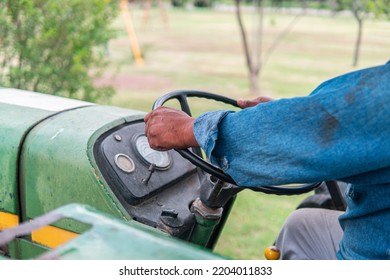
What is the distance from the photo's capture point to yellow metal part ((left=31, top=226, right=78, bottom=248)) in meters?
1.79

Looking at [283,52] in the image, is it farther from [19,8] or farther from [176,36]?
[19,8]

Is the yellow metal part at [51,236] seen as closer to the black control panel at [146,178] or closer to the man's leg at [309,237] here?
the black control panel at [146,178]

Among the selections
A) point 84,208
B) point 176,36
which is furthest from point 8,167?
point 176,36

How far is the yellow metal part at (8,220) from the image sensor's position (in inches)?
74.2

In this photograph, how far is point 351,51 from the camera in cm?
1795

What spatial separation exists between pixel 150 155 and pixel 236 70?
1203cm

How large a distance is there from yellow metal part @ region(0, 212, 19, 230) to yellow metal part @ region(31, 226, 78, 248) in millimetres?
104

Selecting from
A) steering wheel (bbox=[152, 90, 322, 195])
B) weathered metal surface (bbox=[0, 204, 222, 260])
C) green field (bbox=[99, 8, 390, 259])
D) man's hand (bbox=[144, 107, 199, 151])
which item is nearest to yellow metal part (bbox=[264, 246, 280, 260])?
steering wheel (bbox=[152, 90, 322, 195])

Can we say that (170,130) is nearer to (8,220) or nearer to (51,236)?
(51,236)

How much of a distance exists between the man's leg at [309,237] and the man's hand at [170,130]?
25.6 inches

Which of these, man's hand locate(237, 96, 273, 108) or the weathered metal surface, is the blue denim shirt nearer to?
the weathered metal surface

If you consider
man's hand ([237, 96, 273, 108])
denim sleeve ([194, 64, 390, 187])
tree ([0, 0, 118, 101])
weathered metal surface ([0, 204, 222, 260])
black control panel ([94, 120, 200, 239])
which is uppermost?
denim sleeve ([194, 64, 390, 187])

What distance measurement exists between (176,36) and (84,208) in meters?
21.3

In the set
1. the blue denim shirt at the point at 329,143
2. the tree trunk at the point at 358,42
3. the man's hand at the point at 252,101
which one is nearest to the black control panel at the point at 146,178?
the man's hand at the point at 252,101
